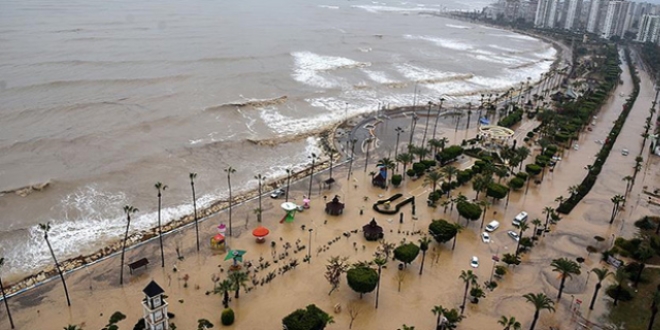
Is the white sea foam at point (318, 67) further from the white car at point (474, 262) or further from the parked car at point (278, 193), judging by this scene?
the white car at point (474, 262)

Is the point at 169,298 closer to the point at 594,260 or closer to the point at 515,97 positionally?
the point at 594,260

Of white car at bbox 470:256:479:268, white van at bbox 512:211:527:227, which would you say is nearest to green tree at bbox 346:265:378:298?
white car at bbox 470:256:479:268

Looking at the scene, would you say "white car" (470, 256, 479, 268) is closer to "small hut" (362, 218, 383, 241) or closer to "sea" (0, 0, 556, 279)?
"small hut" (362, 218, 383, 241)

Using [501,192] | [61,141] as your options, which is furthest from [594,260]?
[61,141]

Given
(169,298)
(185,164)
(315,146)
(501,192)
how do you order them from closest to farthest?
(169,298) < (501,192) < (185,164) < (315,146)

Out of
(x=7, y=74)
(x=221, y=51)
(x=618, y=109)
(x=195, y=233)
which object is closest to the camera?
(x=195, y=233)

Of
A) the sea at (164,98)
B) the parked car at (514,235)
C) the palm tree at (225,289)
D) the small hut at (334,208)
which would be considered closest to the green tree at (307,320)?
the palm tree at (225,289)

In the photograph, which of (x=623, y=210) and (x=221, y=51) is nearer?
(x=623, y=210)
